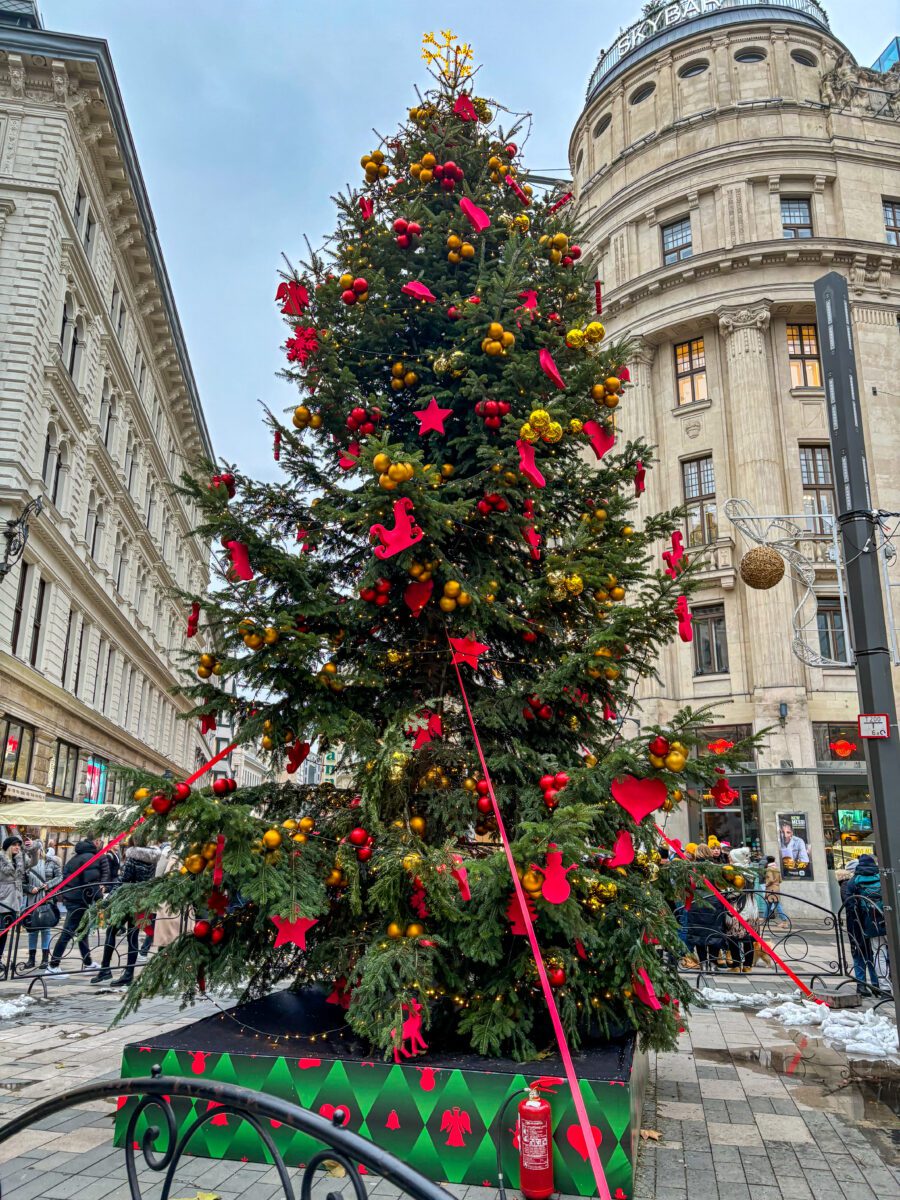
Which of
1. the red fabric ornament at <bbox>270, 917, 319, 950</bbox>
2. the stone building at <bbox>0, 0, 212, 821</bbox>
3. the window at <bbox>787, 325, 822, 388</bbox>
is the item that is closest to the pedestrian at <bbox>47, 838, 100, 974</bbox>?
the stone building at <bbox>0, 0, 212, 821</bbox>

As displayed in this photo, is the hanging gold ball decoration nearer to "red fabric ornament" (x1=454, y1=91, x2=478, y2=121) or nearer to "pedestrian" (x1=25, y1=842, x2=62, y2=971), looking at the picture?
"red fabric ornament" (x1=454, y1=91, x2=478, y2=121)

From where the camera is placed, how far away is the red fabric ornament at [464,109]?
24.8ft

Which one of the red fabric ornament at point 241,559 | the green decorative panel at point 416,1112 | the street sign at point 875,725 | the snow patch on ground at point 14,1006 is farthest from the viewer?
the snow patch on ground at point 14,1006

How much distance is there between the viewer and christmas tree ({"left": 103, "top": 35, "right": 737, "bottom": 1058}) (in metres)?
5.02

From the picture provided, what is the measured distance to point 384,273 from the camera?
22.9 feet

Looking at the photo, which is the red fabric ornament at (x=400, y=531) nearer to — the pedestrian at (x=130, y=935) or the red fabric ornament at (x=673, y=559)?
the red fabric ornament at (x=673, y=559)

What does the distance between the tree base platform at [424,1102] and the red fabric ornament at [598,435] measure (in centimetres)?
431

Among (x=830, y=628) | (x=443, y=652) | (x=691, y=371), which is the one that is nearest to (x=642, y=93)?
(x=691, y=371)

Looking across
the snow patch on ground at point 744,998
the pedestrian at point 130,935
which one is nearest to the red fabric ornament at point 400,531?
the pedestrian at point 130,935

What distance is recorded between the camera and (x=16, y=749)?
71.7ft

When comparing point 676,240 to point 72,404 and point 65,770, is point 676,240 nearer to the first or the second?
point 72,404

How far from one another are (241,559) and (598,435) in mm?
2955

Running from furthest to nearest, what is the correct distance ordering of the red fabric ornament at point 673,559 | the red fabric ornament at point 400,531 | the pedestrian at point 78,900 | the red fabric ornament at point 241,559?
the pedestrian at point 78,900 → the red fabric ornament at point 241,559 → the red fabric ornament at point 673,559 → the red fabric ornament at point 400,531

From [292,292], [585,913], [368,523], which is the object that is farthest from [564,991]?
[292,292]
